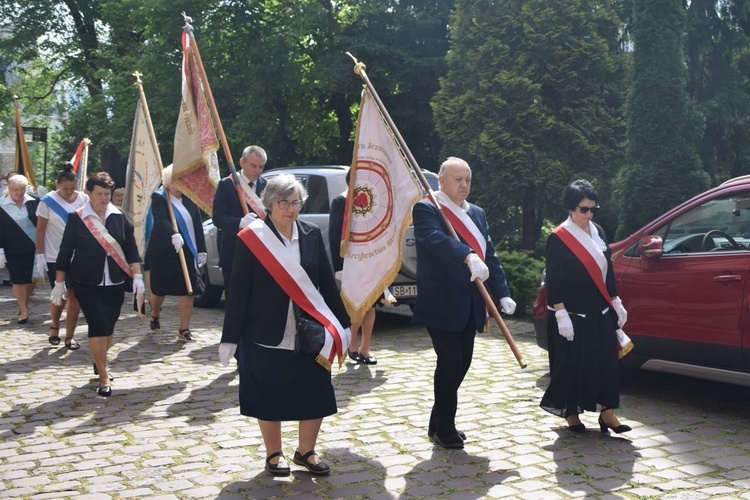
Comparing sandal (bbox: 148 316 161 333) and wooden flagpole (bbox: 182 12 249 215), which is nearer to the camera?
wooden flagpole (bbox: 182 12 249 215)

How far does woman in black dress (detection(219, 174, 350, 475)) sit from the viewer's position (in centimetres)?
546

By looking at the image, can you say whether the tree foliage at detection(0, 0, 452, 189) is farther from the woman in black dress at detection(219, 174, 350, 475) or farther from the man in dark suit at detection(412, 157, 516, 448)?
the woman in black dress at detection(219, 174, 350, 475)

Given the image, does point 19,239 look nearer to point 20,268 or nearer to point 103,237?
point 20,268

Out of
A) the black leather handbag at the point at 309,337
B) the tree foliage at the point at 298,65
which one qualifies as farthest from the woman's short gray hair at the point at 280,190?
the tree foliage at the point at 298,65

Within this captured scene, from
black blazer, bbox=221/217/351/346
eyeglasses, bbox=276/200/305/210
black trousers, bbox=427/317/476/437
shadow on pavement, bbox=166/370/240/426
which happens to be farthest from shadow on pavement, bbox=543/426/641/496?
shadow on pavement, bbox=166/370/240/426

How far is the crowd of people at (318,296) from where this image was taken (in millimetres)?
5484

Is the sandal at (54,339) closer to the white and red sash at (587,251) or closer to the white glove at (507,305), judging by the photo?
the white glove at (507,305)

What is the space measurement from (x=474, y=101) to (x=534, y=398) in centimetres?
1403

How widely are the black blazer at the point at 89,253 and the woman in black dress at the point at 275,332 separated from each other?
290cm

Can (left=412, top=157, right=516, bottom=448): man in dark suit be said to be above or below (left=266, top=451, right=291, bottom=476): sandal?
above

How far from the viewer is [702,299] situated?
6.87m

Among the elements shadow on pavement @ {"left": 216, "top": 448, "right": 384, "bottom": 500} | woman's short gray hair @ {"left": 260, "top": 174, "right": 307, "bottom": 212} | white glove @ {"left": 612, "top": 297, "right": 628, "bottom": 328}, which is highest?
woman's short gray hair @ {"left": 260, "top": 174, "right": 307, "bottom": 212}

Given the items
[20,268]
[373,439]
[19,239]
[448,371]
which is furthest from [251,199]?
[19,239]

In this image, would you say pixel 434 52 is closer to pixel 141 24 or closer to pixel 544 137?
pixel 544 137
